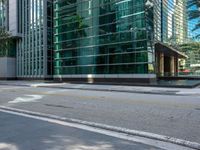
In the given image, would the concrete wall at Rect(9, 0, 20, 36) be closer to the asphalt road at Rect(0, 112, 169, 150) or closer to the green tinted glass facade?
the green tinted glass facade

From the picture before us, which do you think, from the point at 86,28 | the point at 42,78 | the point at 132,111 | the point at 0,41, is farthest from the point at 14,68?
the point at 132,111

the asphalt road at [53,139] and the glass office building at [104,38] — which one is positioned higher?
the glass office building at [104,38]

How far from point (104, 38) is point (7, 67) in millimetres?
27161

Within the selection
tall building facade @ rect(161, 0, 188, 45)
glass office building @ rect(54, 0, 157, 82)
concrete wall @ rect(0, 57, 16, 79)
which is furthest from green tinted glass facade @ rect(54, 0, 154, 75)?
concrete wall @ rect(0, 57, 16, 79)

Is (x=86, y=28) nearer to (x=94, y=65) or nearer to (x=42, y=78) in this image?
(x=94, y=65)

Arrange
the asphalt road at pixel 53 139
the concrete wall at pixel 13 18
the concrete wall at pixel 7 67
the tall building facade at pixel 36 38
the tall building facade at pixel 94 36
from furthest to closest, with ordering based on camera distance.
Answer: the concrete wall at pixel 7 67 < the concrete wall at pixel 13 18 < the tall building facade at pixel 36 38 < the tall building facade at pixel 94 36 < the asphalt road at pixel 53 139

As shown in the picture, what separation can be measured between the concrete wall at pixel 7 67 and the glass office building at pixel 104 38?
1629cm

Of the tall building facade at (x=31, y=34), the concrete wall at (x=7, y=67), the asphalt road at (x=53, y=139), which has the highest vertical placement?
the tall building facade at (x=31, y=34)

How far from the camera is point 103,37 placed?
3906 centimetres

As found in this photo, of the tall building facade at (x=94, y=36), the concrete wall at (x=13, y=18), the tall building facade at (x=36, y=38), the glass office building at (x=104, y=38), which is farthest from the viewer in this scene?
the concrete wall at (x=13, y=18)

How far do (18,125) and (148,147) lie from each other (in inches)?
165

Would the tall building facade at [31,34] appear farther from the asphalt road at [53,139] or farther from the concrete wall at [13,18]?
the asphalt road at [53,139]

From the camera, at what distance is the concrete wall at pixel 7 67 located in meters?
57.8

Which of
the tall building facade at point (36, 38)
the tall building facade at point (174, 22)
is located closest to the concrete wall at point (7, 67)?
the tall building facade at point (36, 38)
